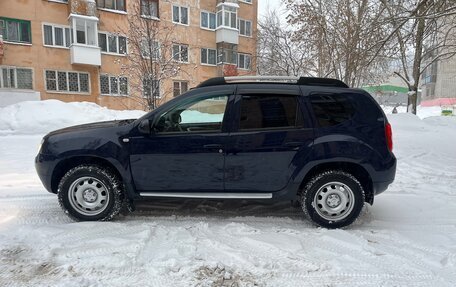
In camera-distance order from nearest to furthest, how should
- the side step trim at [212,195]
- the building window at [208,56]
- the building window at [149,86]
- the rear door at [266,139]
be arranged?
the rear door at [266,139], the side step trim at [212,195], the building window at [149,86], the building window at [208,56]

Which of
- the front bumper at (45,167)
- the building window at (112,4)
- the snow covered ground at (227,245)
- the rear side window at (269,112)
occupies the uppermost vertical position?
the building window at (112,4)

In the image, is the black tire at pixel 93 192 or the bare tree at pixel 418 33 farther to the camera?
the bare tree at pixel 418 33

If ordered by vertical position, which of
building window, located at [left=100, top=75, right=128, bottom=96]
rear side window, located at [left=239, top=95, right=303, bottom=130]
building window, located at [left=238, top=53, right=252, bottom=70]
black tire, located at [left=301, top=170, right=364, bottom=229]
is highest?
building window, located at [left=238, top=53, right=252, bottom=70]

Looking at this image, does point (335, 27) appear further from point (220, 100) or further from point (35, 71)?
point (35, 71)

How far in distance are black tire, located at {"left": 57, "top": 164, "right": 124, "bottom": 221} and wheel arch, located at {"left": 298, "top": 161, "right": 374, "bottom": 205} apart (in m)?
2.42

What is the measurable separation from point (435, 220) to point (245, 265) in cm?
294

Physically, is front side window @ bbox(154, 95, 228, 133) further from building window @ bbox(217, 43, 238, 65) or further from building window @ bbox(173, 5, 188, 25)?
building window @ bbox(217, 43, 238, 65)

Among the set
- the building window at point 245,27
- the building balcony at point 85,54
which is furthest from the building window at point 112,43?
the building window at point 245,27

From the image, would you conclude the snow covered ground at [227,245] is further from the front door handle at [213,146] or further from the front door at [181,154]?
the front door handle at [213,146]

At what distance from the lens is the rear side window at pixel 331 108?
4.24 meters

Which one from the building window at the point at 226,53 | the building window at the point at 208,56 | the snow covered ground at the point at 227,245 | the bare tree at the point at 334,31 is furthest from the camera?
the building window at the point at 226,53

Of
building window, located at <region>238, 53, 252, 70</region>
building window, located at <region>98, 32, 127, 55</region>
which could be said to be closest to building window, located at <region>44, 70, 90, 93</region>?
building window, located at <region>98, 32, 127, 55</region>

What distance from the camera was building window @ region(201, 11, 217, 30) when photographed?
27328 millimetres

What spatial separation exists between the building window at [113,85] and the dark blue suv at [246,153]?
20090mm
